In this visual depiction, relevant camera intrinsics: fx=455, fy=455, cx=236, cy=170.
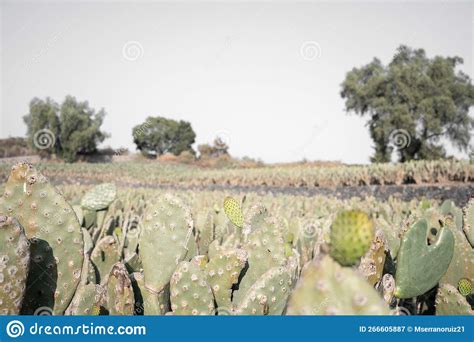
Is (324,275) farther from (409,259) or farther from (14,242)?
(14,242)

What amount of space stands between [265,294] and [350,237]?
47cm

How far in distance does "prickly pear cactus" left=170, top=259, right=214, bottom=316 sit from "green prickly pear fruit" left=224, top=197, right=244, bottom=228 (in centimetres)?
58

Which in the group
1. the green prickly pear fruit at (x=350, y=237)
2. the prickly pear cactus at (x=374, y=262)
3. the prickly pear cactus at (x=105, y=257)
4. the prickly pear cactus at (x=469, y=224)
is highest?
the green prickly pear fruit at (x=350, y=237)

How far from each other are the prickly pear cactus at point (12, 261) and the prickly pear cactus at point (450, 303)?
4.47 feet

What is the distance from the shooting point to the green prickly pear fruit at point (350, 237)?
2.80ft

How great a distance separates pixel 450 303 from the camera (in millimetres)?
1595

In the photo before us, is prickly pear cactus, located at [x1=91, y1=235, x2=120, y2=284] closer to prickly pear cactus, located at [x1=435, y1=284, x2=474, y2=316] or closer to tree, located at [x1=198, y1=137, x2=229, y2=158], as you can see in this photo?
prickly pear cactus, located at [x1=435, y1=284, x2=474, y2=316]

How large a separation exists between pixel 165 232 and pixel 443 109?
34.9 meters

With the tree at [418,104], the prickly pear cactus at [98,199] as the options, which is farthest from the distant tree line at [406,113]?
the prickly pear cactus at [98,199]

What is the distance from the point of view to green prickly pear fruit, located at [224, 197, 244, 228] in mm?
1797

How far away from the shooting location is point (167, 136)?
36281mm

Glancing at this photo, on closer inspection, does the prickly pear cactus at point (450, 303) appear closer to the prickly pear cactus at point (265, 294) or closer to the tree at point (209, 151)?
the prickly pear cactus at point (265, 294)
